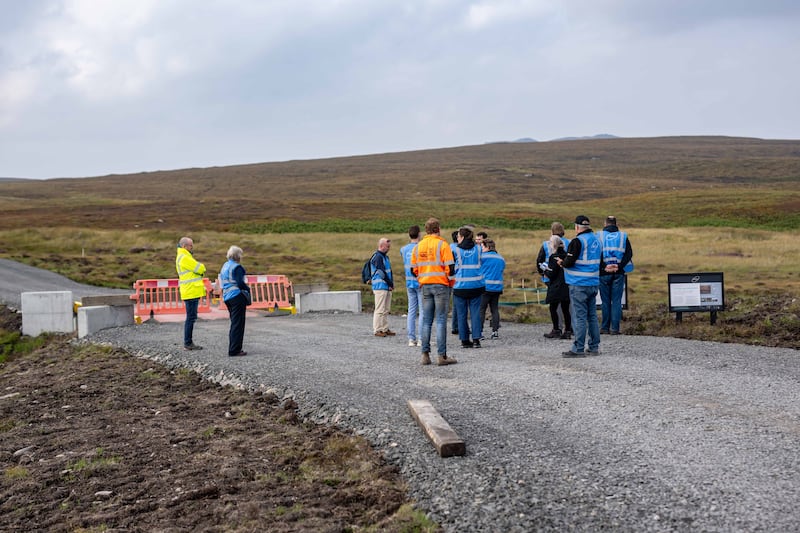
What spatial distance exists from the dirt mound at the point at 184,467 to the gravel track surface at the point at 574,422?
0.37 meters

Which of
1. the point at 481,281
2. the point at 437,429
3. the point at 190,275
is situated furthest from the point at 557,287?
the point at 437,429

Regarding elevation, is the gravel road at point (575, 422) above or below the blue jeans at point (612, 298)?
below

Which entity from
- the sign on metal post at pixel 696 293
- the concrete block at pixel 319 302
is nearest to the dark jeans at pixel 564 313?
the sign on metal post at pixel 696 293

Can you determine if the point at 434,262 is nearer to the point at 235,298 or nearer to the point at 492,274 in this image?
the point at 492,274

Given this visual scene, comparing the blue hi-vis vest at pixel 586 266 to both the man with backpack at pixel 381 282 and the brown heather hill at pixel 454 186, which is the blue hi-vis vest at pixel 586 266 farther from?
the brown heather hill at pixel 454 186

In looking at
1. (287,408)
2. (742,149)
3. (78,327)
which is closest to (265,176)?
(742,149)

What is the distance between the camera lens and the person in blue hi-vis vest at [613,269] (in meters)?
13.9

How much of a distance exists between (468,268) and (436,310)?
1280 millimetres

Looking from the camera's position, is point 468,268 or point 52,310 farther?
point 52,310

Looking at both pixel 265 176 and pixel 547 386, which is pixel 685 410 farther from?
pixel 265 176

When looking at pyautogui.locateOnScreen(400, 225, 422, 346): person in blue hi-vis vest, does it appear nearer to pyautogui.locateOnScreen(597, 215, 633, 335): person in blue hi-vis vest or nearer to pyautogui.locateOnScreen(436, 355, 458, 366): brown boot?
pyautogui.locateOnScreen(436, 355, 458, 366): brown boot

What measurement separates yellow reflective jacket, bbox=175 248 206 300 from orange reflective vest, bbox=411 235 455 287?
4.07 metres

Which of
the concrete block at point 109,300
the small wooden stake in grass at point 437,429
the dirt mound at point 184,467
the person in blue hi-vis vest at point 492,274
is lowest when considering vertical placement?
the dirt mound at point 184,467

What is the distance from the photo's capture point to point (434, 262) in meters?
11.1
